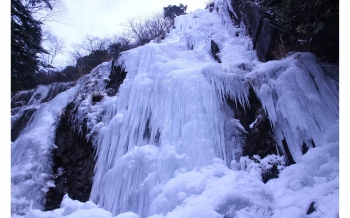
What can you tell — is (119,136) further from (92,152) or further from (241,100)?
(241,100)

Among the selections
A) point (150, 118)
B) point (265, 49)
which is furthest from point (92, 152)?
point (265, 49)

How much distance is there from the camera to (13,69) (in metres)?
6.69

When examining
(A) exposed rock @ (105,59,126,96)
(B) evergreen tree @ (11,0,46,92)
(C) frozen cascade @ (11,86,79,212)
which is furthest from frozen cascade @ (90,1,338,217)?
(B) evergreen tree @ (11,0,46,92)

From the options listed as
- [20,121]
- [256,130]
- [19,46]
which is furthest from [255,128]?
→ [20,121]

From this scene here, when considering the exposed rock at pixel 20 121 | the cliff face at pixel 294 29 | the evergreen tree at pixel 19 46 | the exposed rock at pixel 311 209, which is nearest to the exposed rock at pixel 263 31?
the cliff face at pixel 294 29

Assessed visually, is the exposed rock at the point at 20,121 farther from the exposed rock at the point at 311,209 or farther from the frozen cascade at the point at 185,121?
the exposed rock at the point at 311,209

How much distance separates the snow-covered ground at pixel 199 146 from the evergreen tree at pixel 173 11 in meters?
12.0

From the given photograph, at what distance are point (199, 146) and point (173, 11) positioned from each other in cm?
1594

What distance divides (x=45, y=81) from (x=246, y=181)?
480 inches

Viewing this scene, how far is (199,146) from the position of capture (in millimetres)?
3582

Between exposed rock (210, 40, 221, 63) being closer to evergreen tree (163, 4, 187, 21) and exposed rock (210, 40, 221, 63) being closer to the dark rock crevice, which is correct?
the dark rock crevice

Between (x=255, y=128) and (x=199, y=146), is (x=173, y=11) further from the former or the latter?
(x=199, y=146)

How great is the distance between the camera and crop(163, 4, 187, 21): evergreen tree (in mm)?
16938

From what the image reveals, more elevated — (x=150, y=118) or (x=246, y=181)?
(x=150, y=118)
